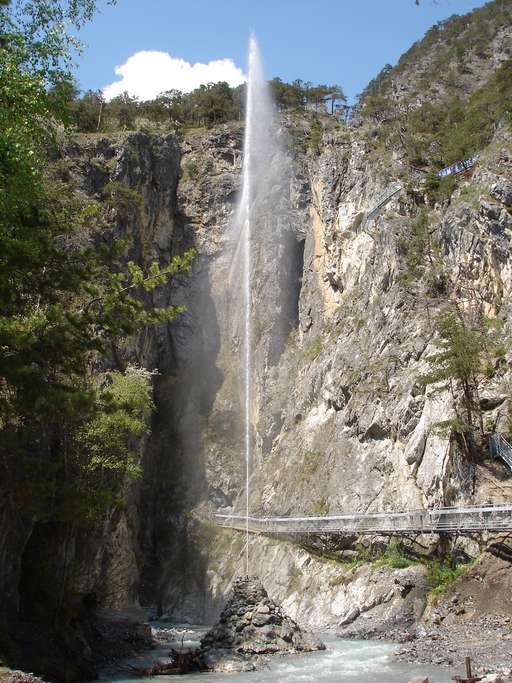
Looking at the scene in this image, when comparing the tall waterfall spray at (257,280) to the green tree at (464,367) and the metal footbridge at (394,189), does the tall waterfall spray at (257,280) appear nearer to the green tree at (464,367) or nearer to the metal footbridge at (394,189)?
the metal footbridge at (394,189)

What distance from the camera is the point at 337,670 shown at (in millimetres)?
17109

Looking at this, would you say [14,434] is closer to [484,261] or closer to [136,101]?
[484,261]

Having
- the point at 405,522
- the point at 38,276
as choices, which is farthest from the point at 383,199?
the point at 38,276

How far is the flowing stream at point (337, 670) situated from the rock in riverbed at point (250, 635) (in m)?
0.59

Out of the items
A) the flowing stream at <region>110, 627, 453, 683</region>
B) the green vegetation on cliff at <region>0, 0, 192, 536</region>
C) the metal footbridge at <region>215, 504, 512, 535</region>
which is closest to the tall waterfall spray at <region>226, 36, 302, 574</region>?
the metal footbridge at <region>215, 504, 512, 535</region>

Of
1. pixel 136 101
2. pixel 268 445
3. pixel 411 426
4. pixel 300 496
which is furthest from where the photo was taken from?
pixel 136 101

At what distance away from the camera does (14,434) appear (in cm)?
1516

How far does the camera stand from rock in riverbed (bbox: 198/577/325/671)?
19.0 meters

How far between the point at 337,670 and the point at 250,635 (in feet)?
11.8

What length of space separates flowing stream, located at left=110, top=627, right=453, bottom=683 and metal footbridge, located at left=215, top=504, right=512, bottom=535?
488 cm

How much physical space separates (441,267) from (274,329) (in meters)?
14.6

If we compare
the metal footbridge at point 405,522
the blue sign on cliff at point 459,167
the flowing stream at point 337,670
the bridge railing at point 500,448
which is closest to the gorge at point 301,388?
the bridge railing at point 500,448

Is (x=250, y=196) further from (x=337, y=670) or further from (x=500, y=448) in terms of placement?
(x=337, y=670)

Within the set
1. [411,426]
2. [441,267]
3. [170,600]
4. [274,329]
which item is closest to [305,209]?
[274,329]
